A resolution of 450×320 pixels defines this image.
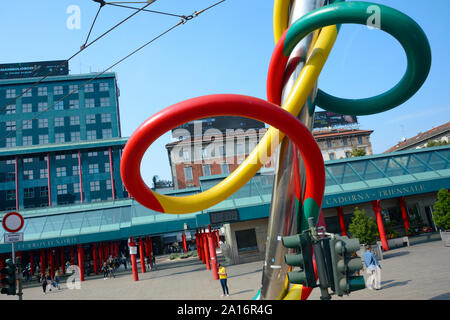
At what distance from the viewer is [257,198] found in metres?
25.0

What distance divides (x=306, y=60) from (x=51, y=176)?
55384 mm

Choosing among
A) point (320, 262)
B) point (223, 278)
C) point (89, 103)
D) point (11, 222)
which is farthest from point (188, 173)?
point (320, 262)

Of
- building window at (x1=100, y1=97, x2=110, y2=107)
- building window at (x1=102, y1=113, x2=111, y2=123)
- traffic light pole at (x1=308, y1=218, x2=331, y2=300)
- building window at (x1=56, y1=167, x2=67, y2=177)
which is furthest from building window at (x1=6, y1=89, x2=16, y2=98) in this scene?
traffic light pole at (x1=308, y1=218, x2=331, y2=300)

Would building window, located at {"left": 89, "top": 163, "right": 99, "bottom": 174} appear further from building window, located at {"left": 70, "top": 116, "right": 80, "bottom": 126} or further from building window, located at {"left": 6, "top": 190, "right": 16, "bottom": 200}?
building window, located at {"left": 6, "top": 190, "right": 16, "bottom": 200}

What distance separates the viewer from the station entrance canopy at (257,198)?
24141 millimetres

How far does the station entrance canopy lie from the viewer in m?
24.1

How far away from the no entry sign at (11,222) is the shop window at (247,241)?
20.1 metres

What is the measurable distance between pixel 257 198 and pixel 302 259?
2010 centimetres

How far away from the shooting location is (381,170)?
2702 centimetres

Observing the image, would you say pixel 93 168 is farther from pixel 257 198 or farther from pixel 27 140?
pixel 257 198

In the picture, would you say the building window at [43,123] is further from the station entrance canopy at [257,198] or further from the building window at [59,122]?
the station entrance canopy at [257,198]

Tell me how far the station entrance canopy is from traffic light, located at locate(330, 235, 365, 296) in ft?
58.6

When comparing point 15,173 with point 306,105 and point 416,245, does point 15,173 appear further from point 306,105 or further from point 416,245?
point 306,105

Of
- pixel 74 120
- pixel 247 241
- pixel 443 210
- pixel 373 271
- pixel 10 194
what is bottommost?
pixel 373 271
